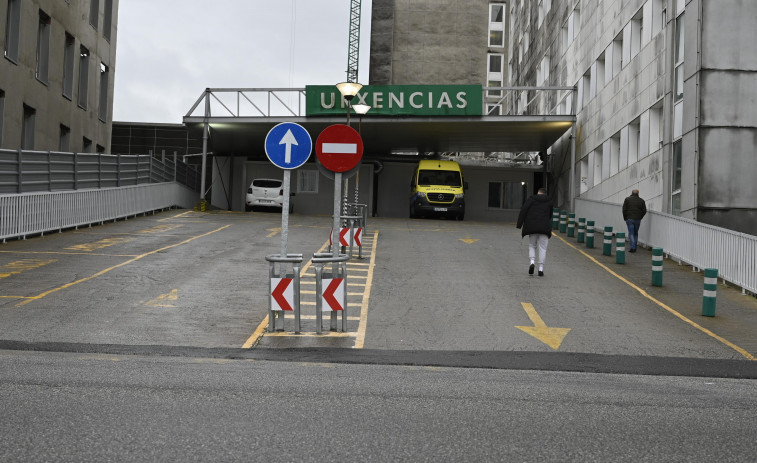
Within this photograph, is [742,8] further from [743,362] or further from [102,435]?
[102,435]

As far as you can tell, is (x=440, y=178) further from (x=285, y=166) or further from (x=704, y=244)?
(x=285, y=166)

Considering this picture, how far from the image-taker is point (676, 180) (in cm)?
2538

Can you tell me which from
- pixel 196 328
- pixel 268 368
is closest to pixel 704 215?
pixel 196 328

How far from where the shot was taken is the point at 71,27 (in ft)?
119

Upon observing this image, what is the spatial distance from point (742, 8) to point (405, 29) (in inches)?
2421

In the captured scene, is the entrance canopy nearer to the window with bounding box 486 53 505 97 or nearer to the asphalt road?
the asphalt road

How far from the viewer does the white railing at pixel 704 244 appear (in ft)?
54.9

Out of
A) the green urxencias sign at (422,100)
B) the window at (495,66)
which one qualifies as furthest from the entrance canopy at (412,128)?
the window at (495,66)

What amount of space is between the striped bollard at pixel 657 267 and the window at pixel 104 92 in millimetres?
31913

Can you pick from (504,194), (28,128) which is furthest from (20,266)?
(504,194)

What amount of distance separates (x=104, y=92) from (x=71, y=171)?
1607 centimetres

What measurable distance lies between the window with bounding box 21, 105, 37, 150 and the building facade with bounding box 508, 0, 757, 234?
69.8 feet

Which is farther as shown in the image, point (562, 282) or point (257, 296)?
point (562, 282)

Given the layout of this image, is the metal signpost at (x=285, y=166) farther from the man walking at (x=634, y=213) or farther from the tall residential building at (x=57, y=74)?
the tall residential building at (x=57, y=74)
